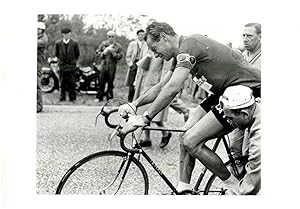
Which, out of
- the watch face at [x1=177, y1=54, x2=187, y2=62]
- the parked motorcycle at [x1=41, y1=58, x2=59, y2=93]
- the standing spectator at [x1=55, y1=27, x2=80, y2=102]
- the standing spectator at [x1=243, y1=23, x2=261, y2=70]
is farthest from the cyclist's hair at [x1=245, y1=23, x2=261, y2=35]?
the parked motorcycle at [x1=41, y1=58, x2=59, y2=93]

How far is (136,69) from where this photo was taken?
15.2 feet

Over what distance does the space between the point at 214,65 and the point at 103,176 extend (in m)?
0.84

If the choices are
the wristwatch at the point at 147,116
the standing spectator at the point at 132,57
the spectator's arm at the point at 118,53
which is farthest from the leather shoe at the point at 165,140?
the spectator's arm at the point at 118,53

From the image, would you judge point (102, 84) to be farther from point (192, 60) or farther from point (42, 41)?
point (192, 60)

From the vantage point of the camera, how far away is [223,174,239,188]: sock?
463 centimetres

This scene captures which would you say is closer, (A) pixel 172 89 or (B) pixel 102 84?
(A) pixel 172 89

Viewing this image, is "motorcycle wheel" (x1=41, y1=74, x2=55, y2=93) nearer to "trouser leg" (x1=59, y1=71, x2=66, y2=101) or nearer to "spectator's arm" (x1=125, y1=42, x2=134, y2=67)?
"trouser leg" (x1=59, y1=71, x2=66, y2=101)

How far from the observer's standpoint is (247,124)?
180 inches

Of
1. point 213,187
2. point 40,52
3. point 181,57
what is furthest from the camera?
point 213,187

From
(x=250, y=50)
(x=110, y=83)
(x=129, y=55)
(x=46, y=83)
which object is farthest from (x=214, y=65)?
(x=46, y=83)
